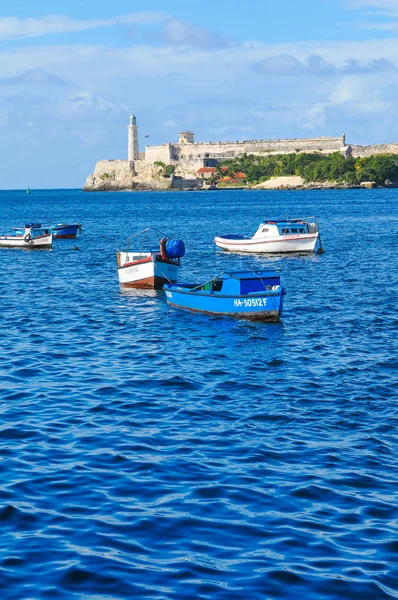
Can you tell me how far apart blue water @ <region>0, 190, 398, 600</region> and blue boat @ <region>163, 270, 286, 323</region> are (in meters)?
0.39

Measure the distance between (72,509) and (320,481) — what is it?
11.7ft

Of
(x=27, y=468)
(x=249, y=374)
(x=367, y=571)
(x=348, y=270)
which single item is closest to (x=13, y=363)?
(x=249, y=374)

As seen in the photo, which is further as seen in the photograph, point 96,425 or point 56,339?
point 56,339

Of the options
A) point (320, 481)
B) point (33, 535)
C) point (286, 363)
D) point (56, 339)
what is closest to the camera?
point (33, 535)

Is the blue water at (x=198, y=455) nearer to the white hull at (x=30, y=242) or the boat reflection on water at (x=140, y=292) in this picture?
the boat reflection on water at (x=140, y=292)

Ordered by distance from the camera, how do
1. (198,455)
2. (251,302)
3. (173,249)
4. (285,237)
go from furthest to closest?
1. (285,237)
2. (173,249)
3. (251,302)
4. (198,455)

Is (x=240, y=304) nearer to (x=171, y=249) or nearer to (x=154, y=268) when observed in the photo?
(x=154, y=268)

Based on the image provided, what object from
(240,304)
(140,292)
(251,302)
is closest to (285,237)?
(140,292)

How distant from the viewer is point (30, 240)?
181ft

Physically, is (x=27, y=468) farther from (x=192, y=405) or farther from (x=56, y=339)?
(x=56, y=339)

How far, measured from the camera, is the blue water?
9320 millimetres

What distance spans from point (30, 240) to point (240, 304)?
32214mm

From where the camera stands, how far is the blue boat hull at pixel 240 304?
83.0 feet

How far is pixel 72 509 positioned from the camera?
10969 mm
